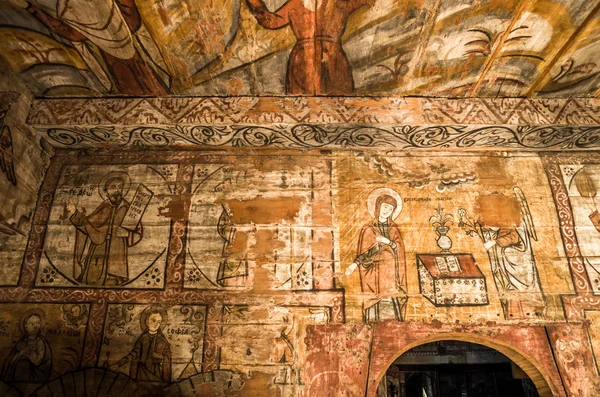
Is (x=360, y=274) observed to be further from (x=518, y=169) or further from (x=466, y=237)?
(x=518, y=169)

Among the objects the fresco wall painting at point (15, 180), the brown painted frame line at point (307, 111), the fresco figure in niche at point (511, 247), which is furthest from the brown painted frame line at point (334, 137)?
the fresco figure in niche at point (511, 247)

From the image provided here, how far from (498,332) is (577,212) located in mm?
Answer: 1888

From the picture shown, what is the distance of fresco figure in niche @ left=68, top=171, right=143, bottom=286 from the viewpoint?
15.6ft

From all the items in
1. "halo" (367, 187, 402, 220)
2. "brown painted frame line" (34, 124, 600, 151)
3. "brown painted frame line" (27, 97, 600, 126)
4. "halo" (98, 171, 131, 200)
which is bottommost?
"halo" (367, 187, 402, 220)

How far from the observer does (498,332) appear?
4484mm

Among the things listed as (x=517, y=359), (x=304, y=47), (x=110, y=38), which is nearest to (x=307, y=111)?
(x=304, y=47)

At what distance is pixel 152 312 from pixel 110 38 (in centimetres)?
291

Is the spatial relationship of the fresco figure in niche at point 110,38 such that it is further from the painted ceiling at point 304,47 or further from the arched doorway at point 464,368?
the arched doorway at point 464,368

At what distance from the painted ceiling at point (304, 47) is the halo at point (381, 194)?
46.8 inches

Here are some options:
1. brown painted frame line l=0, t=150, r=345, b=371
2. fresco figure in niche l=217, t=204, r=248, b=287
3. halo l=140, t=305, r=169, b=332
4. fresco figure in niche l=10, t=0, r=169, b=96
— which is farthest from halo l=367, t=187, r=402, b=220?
fresco figure in niche l=10, t=0, r=169, b=96

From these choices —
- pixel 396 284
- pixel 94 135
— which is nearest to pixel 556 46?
pixel 396 284

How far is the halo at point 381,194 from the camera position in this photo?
509 cm

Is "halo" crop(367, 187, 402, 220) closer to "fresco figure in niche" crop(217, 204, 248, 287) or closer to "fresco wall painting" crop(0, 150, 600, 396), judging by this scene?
"fresco wall painting" crop(0, 150, 600, 396)

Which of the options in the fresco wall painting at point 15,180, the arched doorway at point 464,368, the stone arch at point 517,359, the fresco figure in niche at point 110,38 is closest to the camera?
the fresco figure in niche at point 110,38
